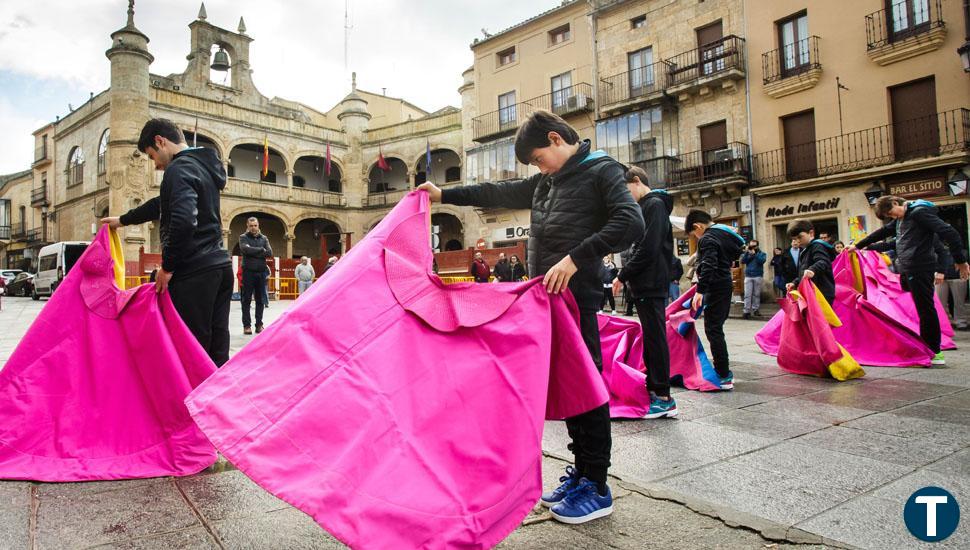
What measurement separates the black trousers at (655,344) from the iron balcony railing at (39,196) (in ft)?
148

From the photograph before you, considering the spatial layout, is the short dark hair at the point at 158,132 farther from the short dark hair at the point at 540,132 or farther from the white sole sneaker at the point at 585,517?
the white sole sneaker at the point at 585,517

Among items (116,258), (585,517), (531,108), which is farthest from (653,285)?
(531,108)


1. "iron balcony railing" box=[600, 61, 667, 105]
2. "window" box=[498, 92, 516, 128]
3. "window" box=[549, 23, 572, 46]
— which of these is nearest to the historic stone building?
"window" box=[498, 92, 516, 128]

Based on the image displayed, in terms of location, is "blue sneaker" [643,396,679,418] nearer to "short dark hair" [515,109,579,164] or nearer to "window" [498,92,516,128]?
"short dark hair" [515,109,579,164]

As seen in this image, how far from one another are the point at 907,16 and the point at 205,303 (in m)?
21.2

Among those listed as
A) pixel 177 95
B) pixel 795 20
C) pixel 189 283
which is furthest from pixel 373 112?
pixel 189 283

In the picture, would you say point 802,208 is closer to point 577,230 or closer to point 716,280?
point 716,280

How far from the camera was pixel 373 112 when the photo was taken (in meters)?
44.0

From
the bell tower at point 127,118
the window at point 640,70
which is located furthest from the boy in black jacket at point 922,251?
the bell tower at point 127,118

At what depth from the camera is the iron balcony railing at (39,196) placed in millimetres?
38897

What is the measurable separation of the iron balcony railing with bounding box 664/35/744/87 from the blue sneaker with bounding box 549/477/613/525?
70.8 ft

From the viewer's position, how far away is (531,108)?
91.2 ft

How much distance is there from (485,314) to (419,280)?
27cm

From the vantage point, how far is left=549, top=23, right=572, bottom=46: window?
27.1 m
